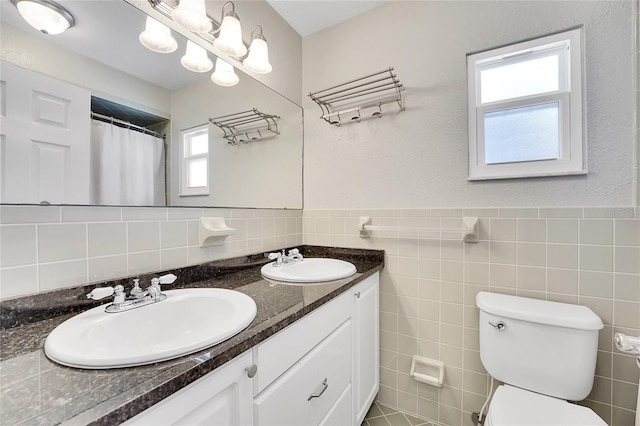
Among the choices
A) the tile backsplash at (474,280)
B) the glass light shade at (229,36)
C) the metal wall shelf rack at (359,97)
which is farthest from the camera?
the metal wall shelf rack at (359,97)

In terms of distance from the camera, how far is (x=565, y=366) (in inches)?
40.4

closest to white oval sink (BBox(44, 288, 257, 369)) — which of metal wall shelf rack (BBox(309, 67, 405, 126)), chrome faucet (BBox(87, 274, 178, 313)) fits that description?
chrome faucet (BBox(87, 274, 178, 313))

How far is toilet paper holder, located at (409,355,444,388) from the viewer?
1439mm

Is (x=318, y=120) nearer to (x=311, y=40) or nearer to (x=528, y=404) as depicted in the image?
(x=311, y=40)

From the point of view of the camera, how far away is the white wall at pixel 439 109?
114 centimetres

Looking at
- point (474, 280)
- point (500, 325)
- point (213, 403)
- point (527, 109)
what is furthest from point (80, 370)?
point (527, 109)

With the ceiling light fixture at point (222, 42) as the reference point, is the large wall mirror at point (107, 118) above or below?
below

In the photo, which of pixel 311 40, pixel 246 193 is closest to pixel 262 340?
pixel 246 193

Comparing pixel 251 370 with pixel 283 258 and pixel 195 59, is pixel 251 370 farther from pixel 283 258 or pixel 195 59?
pixel 195 59

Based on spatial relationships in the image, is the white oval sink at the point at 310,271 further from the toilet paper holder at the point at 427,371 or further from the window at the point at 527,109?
the window at the point at 527,109

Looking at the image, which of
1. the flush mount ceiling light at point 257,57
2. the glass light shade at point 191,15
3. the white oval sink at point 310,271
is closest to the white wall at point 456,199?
the white oval sink at point 310,271

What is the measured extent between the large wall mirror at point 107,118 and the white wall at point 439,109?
0.71 m

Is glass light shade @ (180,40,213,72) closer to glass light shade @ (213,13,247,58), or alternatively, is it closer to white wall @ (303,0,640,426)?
glass light shade @ (213,13,247,58)

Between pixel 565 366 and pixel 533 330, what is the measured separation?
6.1 inches
